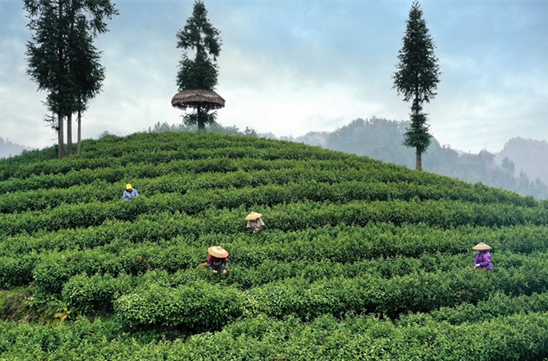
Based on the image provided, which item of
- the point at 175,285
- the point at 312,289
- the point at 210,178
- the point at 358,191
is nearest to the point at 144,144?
the point at 210,178

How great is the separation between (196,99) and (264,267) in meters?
20.0

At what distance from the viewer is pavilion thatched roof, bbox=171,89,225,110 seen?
85.3ft

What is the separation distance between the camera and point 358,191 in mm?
14258

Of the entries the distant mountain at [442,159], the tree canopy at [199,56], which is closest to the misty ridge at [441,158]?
the distant mountain at [442,159]

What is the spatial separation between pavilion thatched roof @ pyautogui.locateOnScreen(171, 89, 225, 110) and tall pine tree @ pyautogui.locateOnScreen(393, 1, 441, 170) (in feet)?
46.1

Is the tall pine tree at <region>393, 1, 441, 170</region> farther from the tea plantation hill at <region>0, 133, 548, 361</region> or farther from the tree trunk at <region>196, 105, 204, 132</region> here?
the tree trunk at <region>196, 105, 204, 132</region>

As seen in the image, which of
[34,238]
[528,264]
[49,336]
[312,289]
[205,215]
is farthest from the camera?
[205,215]

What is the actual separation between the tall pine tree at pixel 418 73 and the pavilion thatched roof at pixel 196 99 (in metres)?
14.1

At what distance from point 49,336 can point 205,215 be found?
6.13 meters

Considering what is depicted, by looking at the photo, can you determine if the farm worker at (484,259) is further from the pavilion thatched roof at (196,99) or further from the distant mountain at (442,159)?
the distant mountain at (442,159)

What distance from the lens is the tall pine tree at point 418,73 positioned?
24.4 metres

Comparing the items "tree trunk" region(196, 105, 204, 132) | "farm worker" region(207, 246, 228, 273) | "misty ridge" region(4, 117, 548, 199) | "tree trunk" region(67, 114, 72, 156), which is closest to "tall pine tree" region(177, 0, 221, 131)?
"tree trunk" region(196, 105, 204, 132)

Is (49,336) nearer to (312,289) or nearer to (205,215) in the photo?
(312,289)

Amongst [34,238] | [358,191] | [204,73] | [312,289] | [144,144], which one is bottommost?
[312,289]
